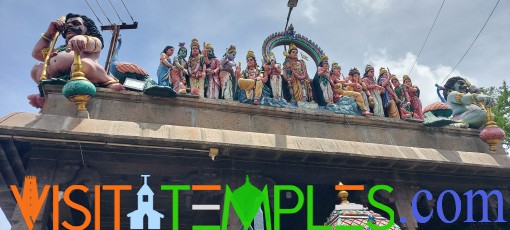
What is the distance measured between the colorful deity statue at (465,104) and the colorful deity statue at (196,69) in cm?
662

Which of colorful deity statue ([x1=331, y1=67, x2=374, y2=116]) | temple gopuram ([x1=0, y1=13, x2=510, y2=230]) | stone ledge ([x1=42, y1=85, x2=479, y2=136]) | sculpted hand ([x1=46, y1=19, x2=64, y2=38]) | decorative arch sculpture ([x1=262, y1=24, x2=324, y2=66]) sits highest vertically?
decorative arch sculpture ([x1=262, y1=24, x2=324, y2=66])

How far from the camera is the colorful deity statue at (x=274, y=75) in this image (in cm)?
1056

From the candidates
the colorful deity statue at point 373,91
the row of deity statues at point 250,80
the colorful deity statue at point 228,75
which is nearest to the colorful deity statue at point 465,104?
the row of deity statues at point 250,80

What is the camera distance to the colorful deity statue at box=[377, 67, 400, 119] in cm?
1145

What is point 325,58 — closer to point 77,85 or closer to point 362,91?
point 362,91

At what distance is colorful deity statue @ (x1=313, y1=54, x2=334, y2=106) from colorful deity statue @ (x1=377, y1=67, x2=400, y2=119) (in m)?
1.57

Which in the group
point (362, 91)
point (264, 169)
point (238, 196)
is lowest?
point (238, 196)

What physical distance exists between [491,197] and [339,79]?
4.77 metres

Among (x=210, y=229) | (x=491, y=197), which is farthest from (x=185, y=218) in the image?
(x=491, y=197)

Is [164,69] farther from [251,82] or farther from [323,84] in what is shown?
[323,84]

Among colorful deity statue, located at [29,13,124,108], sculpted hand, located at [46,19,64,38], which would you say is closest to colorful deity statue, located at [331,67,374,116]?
colorful deity statue, located at [29,13,124,108]

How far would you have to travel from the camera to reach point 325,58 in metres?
11.6

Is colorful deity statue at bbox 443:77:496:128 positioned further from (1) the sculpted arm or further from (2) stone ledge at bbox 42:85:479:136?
(1) the sculpted arm

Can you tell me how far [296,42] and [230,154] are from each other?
4827 mm
